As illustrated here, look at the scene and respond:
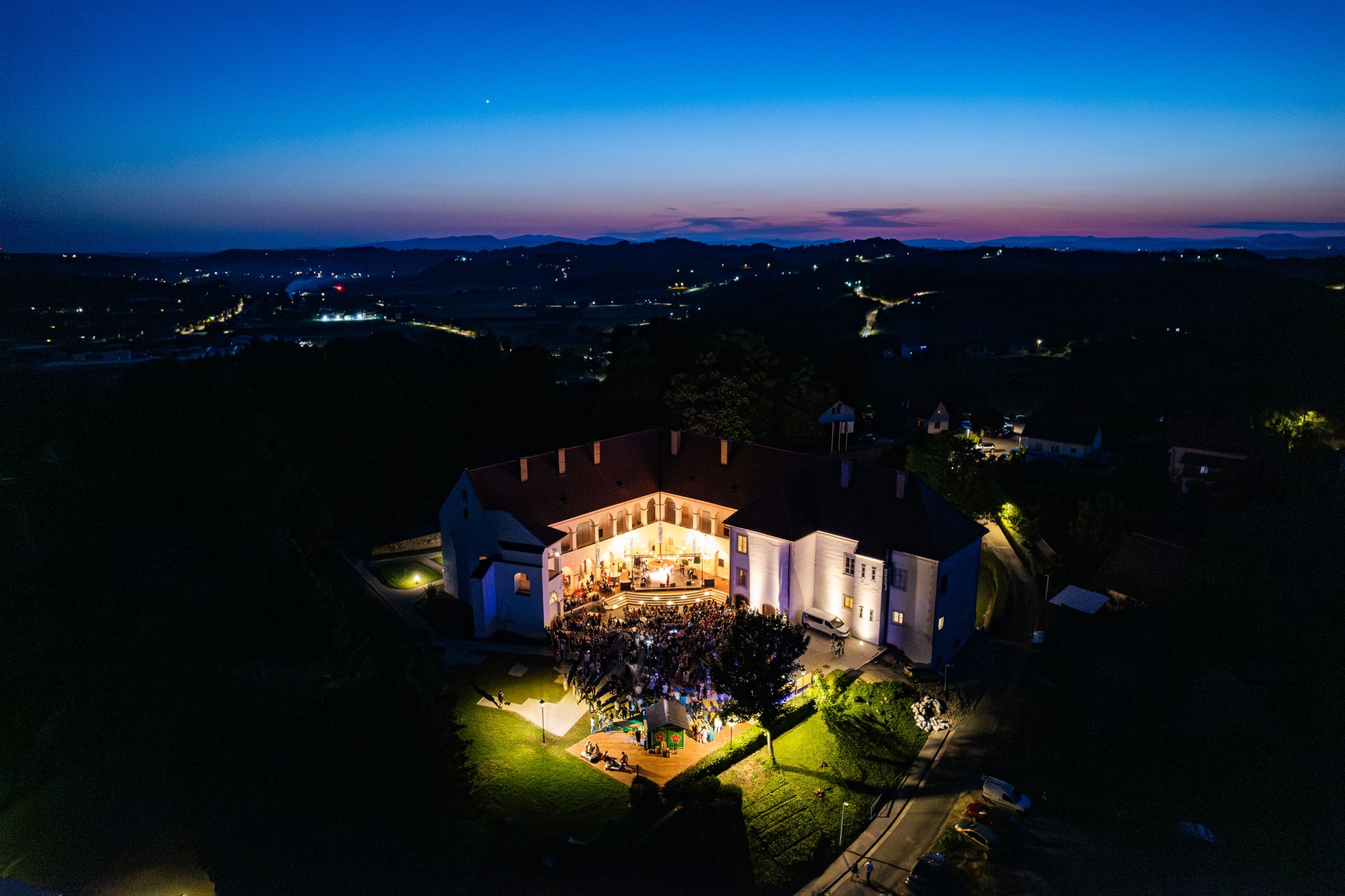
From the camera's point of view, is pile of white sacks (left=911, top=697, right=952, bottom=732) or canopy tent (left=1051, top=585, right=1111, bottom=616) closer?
pile of white sacks (left=911, top=697, right=952, bottom=732)

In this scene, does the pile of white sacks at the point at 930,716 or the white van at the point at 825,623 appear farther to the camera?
the white van at the point at 825,623

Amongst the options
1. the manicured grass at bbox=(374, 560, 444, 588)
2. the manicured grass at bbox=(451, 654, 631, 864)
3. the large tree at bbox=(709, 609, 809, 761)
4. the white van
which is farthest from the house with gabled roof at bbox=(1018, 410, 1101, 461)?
the manicured grass at bbox=(451, 654, 631, 864)

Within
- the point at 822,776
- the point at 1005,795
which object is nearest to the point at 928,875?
the point at 1005,795

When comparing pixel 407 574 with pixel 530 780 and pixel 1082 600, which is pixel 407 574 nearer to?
pixel 530 780

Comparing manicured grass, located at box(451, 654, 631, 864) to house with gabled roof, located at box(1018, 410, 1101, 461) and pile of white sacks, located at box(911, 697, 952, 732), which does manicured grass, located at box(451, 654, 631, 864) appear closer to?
pile of white sacks, located at box(911, 697, 952, 732)

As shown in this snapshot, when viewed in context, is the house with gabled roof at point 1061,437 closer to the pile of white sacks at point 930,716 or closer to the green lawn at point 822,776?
the pile of white sacks at point 930,716

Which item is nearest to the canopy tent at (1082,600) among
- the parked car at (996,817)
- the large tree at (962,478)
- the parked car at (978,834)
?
the large tree at (962,478)
